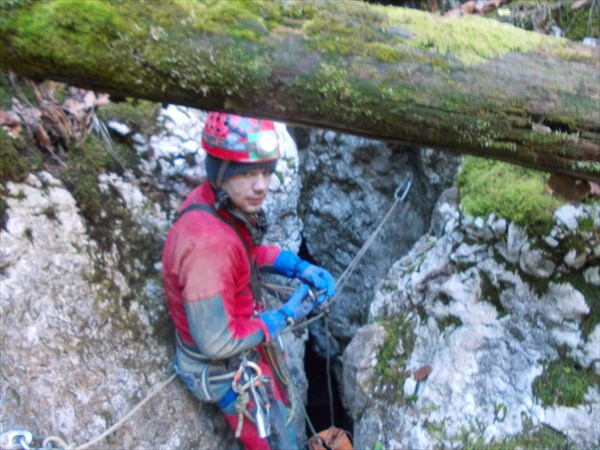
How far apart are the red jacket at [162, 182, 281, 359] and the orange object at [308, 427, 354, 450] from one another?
128cm

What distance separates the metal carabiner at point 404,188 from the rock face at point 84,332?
90.3 inches

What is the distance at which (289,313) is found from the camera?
12.6 ft

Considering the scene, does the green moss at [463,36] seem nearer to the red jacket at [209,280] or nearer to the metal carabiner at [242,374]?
the red jacket at [209,280]

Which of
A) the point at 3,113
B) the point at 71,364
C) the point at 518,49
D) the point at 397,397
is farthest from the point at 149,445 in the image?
the point at 518,49

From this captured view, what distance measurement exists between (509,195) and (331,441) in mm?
2471

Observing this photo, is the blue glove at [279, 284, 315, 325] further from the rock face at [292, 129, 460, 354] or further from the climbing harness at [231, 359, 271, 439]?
the rock face at [292, 129, 460, 354]

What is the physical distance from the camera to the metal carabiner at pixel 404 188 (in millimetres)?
5256

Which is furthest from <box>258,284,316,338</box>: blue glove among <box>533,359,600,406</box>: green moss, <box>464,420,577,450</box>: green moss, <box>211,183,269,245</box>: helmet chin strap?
<box>533,359,600,406</box>: green moss

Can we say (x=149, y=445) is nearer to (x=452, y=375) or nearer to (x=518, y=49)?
(x=452, y=375)

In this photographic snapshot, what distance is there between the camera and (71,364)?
134 inches

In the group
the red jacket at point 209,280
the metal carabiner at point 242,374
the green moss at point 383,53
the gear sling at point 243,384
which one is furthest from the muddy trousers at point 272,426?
the green moss at point 383,53

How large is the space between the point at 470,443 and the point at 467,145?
2251mm

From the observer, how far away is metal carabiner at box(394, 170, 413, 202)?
5256 mm

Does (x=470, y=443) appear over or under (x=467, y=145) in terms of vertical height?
under
